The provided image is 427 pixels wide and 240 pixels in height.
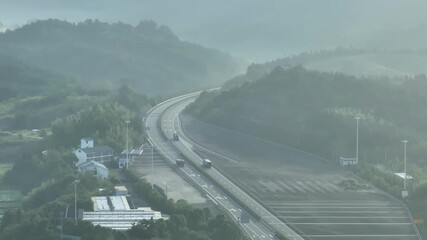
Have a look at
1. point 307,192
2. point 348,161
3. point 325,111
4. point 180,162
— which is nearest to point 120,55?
point 325,111

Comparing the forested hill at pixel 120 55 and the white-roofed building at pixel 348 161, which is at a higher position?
the forested hill at pixel 120 55

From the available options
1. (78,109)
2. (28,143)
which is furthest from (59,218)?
(78,109)

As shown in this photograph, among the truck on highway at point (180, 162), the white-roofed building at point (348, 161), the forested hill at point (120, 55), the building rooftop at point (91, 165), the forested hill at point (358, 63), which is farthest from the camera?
the forested hill at point (120, 55)

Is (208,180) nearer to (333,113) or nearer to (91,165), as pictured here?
(91,165)

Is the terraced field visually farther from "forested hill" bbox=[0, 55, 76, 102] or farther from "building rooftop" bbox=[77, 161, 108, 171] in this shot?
"forested hill" bbox=[0, 55, 76, 102]

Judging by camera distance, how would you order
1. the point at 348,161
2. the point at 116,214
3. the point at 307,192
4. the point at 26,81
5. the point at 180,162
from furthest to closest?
the point at 26,81
the point at 348,161
the point at 180,162
the point at 307,192
the point at 116,214

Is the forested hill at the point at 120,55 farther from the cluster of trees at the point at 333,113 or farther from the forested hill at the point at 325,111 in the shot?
the cluster of trees at the point at 333,113

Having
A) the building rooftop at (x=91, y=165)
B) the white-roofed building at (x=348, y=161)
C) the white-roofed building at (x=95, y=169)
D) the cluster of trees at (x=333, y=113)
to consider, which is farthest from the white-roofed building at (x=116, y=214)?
the white-roofed building at (x=348, y=161)
